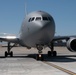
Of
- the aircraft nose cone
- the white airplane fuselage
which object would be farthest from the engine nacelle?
the aircraft nose cone

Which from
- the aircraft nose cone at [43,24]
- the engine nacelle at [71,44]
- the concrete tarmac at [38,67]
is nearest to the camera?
the concrete tarmac at [38,67]

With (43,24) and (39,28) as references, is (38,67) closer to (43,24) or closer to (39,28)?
(39,28)

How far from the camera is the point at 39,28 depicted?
789 inches

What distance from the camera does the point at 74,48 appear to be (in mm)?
24578

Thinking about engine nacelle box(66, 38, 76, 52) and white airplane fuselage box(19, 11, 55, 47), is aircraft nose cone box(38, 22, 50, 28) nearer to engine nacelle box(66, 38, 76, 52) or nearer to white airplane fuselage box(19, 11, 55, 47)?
white airplane fuselage box(19, 11, 55, 47)

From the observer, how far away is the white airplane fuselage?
20109 millimetres

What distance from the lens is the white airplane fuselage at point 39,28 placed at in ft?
66.0

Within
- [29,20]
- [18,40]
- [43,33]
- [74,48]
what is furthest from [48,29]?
[18,40]

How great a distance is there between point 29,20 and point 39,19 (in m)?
1.46

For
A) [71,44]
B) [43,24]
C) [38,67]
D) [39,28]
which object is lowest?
[38,67]

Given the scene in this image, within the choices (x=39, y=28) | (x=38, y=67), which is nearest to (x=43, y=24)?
(x=39, y=28)

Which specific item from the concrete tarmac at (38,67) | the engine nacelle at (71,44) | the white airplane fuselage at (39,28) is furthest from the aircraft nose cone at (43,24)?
the engine nacelle at (71,44)

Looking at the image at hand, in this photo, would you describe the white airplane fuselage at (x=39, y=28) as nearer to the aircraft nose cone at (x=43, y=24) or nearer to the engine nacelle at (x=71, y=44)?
the aircraft nose cone at (x=43, y=24)

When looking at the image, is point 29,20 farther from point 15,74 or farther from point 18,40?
point 15,74
